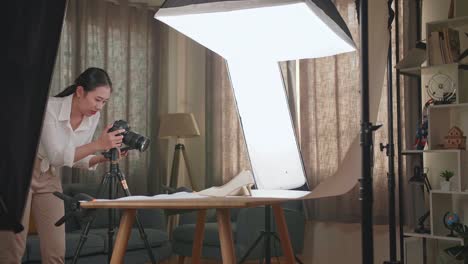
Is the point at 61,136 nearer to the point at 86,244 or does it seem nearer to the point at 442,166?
the point at 86,244

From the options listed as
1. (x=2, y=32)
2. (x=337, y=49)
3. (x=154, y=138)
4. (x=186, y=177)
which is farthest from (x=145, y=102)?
(x=2, y=32)

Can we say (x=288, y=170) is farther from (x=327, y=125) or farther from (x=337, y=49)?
(x=327, y=125)

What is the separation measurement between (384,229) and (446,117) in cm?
95

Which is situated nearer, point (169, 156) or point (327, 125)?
point (327, 125)

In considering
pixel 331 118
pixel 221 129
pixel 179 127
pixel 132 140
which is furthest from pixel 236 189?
pixel 221 129

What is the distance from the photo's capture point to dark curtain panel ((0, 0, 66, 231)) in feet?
2.90

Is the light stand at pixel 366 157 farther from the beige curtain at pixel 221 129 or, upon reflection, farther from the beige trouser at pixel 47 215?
the beige curtain at pixel 221 129

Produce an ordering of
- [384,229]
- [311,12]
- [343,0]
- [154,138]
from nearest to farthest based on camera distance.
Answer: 1. [311,12]
2. [384,229]
3. [343,0]
4. [154,138]

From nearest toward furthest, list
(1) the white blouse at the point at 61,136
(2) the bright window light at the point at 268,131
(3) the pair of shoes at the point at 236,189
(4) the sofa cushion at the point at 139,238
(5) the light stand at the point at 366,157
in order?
1. (5) the light stand at the point at 366,157
2. (3) the pair of shoes at the point at 236,189
3. (1) the white blouse at the point at 61,136
4. (2) the bright window light at the point at 268,131
5. (4) the sofa cushion at the point at 139,238

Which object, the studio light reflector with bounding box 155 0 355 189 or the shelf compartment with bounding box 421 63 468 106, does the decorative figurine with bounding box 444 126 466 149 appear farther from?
the studio light reflector with bounding box 155 0 355 189

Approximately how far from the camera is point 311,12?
1578 millimetres

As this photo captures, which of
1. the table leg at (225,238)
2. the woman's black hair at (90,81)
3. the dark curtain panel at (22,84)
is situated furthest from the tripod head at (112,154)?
the dark curtain panel at (22,84)

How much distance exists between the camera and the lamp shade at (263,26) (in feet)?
5.19

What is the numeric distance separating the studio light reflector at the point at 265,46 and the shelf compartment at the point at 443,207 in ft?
4.39
